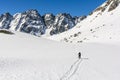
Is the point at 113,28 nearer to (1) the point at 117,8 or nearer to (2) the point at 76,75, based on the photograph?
(1) the point at 117,8

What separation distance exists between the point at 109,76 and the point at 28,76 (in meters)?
8.41

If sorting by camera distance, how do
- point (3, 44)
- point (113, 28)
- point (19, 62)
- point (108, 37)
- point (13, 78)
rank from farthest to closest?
point (113, 28)
point (108, 37)
point (3, 44)
point (19, 62)
point (13, 78)

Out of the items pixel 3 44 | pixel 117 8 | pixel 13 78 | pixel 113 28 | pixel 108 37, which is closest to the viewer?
pixel 13 78

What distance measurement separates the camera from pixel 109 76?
88.2 ft

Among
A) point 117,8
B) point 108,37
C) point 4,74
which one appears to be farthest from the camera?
point 117,8

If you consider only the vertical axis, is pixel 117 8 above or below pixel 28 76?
above

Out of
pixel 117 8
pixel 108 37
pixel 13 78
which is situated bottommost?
pixel 13 78

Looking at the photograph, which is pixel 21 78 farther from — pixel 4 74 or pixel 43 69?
pixel 43 69

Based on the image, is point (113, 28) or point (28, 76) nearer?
point (28, 76)

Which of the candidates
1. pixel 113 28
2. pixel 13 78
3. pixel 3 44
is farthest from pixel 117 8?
pixel 13 78

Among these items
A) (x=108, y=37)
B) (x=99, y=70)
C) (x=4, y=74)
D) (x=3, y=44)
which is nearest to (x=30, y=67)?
(x=4, y=74)

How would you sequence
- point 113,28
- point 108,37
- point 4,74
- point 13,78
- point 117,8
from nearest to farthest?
point 13,78
point 4,74
point 108,37
point 113,28
point 117,8

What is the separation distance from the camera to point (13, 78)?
80.4 feet

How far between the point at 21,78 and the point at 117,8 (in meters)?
131
